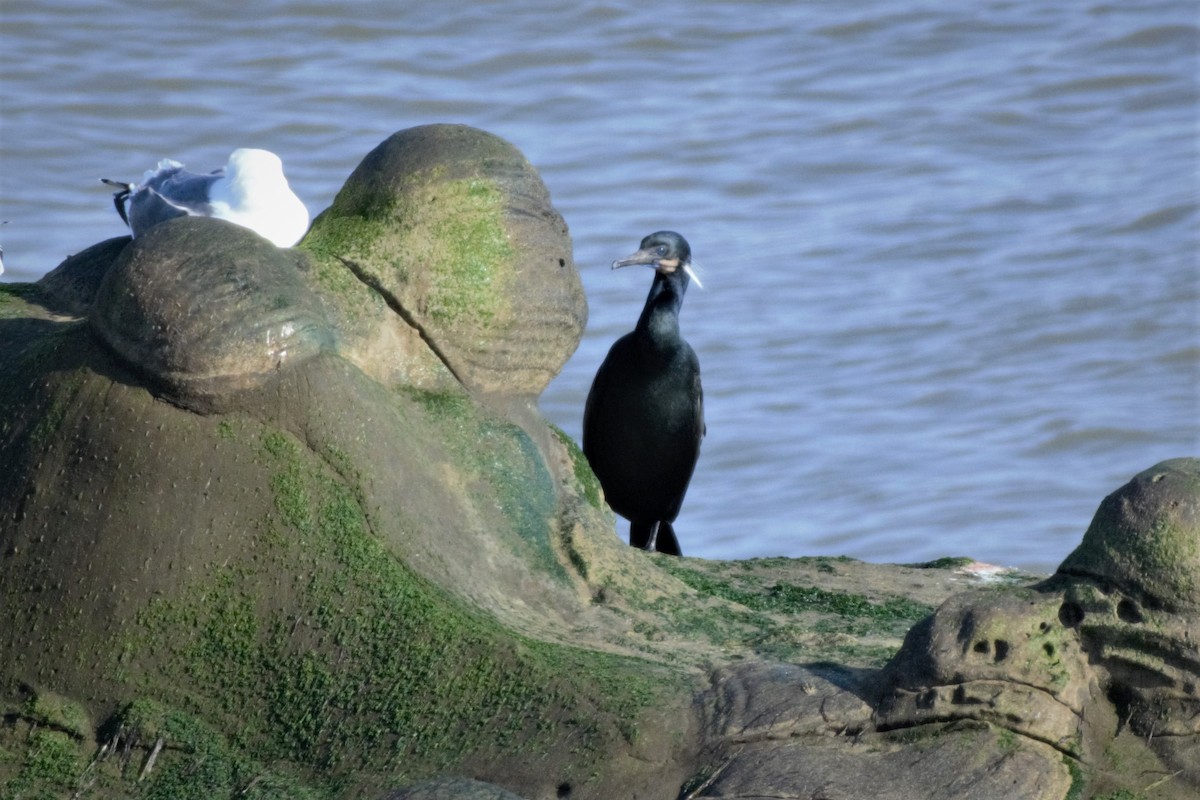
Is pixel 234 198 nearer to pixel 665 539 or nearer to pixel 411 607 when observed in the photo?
pixel 411 607

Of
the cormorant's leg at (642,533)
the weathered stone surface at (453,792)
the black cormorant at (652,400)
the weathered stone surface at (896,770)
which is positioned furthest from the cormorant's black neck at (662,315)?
the weathered stone surface at (453,792)

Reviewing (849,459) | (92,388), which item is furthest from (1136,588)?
(849,459)

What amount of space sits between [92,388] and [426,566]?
808 mm

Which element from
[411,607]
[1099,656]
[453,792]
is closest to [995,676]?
[1099,656]

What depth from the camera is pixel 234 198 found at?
5.00 m

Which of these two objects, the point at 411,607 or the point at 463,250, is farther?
the point at 463,250

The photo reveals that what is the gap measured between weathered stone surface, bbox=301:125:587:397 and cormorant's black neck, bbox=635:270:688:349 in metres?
3.65

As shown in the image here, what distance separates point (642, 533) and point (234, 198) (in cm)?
456

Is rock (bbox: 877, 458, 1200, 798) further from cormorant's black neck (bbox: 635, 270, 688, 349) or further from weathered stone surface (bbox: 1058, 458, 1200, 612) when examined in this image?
cormorant's black neck (bbox: 635, 270, 688, 349)

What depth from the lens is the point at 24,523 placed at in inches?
166

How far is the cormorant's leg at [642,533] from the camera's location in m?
9.20

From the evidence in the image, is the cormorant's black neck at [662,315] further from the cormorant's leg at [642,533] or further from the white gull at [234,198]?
the white gull at [234,198]

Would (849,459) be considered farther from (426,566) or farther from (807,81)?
(426,566)

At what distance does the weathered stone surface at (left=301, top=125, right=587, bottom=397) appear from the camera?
184 inches
